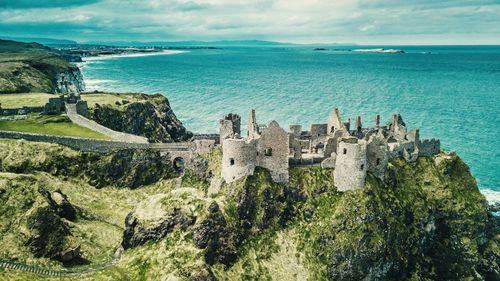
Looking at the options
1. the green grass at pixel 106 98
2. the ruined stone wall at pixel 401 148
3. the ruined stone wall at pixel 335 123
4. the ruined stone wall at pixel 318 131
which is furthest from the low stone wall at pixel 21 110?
the ruined stone wall at pixel 401 148

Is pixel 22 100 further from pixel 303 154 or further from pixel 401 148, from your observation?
pixel 401 148

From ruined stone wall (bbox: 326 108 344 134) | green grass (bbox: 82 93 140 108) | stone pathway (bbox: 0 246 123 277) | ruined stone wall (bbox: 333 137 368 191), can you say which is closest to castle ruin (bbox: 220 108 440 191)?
ruined stone wall (bbox: 333 137 368 191)

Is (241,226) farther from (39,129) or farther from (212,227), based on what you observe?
(39,129)

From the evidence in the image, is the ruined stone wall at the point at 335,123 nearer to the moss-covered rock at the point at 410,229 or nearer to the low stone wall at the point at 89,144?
the moss-covered rock at the point at 410,229

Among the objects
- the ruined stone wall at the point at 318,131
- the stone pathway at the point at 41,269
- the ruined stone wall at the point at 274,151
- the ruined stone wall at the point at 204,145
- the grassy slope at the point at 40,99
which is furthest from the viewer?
the grassy slope at the point at 40,99

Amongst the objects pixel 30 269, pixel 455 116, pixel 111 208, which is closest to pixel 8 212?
pixel 30 269

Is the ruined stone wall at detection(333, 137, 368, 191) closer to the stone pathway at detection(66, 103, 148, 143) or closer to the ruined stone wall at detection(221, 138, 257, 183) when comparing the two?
the ruined stone wall at detection(221, 138, 257, 183)
